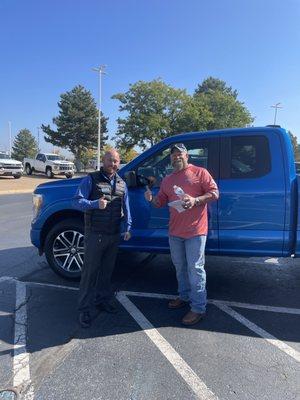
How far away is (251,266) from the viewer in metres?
6.33

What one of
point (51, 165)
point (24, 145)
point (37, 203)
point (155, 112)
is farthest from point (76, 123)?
point (37, 203)

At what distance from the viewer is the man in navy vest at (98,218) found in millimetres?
4023

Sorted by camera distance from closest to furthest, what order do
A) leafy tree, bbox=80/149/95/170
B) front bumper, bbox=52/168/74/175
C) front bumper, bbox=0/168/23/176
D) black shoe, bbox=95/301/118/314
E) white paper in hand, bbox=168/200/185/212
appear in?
white paper in hand, bbox=168/200/185/212 → black shoe, bbox=95/301/118/314 → front bumper, bbox=0/168/23/176 → front bumper, bbox=52/168/74/175 → leafy tree, bbox=80/149/95/170

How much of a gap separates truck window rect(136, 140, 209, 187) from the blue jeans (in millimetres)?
1060

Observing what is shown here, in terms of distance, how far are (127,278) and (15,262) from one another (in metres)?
2.03

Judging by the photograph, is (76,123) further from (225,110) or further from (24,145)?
(24,145)

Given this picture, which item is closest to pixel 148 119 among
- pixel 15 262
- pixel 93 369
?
pixel 15 262

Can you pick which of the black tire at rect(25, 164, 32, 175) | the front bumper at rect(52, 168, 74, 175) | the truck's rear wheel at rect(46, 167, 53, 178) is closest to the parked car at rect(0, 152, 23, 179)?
the front bumper at rect(52, 168, 74, 175)

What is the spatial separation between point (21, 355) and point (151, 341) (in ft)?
3.85

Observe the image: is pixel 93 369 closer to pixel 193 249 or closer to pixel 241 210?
pixel 193 249

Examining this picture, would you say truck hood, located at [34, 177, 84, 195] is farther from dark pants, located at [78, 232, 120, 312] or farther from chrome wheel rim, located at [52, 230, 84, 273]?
dark pants, located at [78, 232, 120, 312]

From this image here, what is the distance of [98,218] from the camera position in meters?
4.06

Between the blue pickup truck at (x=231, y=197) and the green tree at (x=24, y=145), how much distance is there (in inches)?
3421

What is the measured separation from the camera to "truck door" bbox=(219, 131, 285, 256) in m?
4.52
